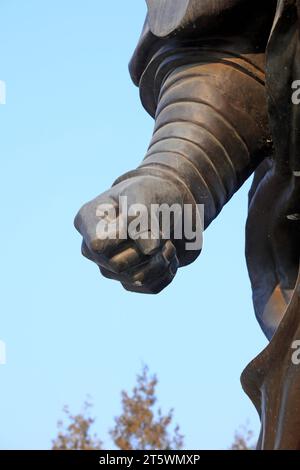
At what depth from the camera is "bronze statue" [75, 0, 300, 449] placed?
2834 millimetres

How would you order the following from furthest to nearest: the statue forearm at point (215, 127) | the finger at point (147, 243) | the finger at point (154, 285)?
the statue forearm at point (215, 127) < the finger at point (154, 285) < the finger at point (147, 243)

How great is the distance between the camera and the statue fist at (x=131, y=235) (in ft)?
9.06

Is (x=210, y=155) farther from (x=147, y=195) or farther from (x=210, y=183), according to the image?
(x=147, y=195)

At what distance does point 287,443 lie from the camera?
281 cm

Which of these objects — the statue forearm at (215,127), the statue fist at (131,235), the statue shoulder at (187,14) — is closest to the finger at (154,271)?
the statue fist at (131,235)

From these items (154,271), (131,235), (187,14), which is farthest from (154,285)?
(187,14)

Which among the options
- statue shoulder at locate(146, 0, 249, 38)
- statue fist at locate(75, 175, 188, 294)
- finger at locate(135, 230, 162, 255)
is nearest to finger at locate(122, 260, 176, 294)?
statue fist at locate(75, 175, 188, 294)

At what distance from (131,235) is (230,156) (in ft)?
1.47

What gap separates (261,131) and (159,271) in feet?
1.60

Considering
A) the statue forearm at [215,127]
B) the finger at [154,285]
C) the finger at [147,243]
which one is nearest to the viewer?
the finger at [147,243]

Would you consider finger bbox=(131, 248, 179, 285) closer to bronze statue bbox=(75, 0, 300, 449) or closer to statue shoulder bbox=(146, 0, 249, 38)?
bronze statue bbox=(75, 0, 300, 449)

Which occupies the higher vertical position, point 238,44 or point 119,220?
point 238,44

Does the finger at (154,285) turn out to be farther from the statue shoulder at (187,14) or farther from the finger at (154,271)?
the statue shoulder at (187,14)
